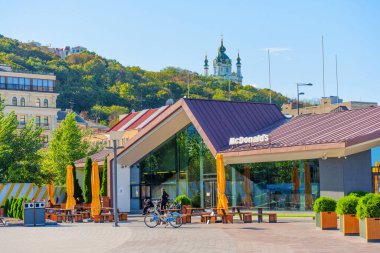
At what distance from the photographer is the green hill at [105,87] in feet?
493

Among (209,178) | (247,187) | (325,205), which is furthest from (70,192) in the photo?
(325,205)

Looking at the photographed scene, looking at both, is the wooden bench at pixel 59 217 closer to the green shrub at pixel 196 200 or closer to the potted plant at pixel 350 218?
the green shrub at pixel 196 200

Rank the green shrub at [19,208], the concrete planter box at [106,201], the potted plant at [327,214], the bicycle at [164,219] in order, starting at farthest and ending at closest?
1. the concrete planter box at [106,201]
2. the green shrub at [19,208]
3. the bicycle at [164,219]
4. the potted plant at [327,214]

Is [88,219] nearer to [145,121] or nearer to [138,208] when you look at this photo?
[138,208]

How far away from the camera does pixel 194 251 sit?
19125mm

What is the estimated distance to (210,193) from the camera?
43.7 metres

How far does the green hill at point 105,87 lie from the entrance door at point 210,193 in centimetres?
9783

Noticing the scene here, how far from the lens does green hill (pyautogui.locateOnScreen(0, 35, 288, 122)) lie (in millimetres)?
150125

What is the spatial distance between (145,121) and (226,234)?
5821 centimetres

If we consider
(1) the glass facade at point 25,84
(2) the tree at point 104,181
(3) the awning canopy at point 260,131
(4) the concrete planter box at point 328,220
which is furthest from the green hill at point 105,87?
(4) the concrete planter box at point 328,220

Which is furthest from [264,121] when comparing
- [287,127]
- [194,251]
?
[194,251]

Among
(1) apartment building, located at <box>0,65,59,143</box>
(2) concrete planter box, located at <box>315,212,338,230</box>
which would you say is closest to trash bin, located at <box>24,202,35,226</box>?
(2) concrete planter box, located at <box>315,212,338,230</box>

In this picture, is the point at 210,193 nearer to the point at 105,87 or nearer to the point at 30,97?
the point at 30,97

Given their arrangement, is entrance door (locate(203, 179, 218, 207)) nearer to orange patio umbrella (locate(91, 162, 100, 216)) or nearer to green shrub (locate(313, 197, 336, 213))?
orange patio umbrella (locate(91, 162, 100, 216))
